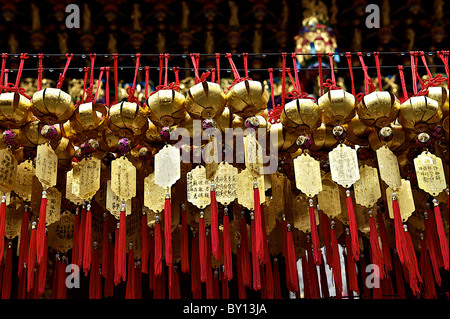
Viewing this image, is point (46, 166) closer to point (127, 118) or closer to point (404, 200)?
point (127, 118)

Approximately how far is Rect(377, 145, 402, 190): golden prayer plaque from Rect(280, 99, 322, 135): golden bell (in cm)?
33

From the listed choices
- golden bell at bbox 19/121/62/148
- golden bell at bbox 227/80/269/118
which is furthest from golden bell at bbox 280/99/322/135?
golden bell at bbox 19/121/62/148

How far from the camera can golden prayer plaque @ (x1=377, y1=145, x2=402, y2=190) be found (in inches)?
117

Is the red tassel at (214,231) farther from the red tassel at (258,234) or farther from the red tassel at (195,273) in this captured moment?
the red tassel at (195,273)

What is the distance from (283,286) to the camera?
3996 millimetres

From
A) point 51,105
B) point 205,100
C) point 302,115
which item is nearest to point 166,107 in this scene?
point 205,100

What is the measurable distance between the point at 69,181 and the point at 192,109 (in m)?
0.69

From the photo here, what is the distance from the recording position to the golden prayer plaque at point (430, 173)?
2971mm

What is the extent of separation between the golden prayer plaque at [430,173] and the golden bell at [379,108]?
0.23m

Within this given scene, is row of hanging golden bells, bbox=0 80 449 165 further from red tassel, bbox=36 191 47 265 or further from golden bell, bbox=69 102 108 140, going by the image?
red tassel, bbox=36 191 47 265

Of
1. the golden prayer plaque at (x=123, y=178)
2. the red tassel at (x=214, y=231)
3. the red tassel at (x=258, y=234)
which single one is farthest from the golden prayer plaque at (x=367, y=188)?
the golden prayer plaque at (x=123, y=178)

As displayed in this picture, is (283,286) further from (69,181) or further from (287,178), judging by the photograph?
(69,181)
